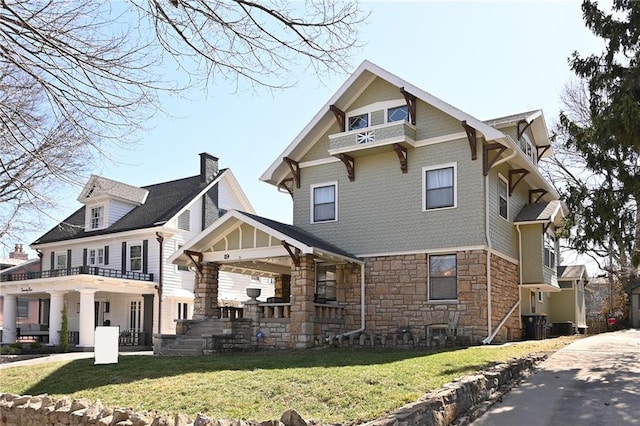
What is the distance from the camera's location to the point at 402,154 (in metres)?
18.1

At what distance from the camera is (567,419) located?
25.2ft

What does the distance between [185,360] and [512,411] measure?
27.1 ft

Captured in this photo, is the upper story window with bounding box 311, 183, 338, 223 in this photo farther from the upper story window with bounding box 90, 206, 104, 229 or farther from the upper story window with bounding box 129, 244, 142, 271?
the upper story window with bounding box 90, 206, 104, 229

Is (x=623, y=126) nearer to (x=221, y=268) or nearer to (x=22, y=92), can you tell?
(x=22, y=92)

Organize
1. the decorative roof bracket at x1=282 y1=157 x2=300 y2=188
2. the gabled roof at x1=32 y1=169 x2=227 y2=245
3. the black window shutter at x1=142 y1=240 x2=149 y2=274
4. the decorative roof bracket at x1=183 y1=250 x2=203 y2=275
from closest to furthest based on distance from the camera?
the decorative roof bracket at x1=183 y1=250 x2=203 y2=275
the decorative roof bracket at x1=282 y1=157 x2=300 y2=188
the black window shutter at x1=142 y1=240 x2=149 y2=274
the gabled roof at x1=32 y1=169 x2=227 y2=245

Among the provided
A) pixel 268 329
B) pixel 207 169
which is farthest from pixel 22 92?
pixel 207 169

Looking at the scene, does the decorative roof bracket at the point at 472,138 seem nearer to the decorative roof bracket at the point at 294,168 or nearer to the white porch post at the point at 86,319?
the decorative roof bracket at the point at 294,168

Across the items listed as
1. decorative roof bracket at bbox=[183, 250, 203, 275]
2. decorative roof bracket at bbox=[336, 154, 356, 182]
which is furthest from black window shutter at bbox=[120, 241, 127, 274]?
decorative roof bracket at bbox=[336, 154, 356, 182]

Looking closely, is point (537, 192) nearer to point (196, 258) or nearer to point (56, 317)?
point (196, 258)

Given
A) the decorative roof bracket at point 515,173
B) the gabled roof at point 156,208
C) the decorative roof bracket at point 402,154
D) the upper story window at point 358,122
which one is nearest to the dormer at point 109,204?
the gabled roof at point 156,208

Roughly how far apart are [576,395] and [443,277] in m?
8.51

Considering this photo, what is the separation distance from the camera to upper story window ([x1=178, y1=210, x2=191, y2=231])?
92.4 ft

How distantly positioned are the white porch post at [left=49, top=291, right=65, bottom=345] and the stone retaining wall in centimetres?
1767

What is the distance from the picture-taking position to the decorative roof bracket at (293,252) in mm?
16656
